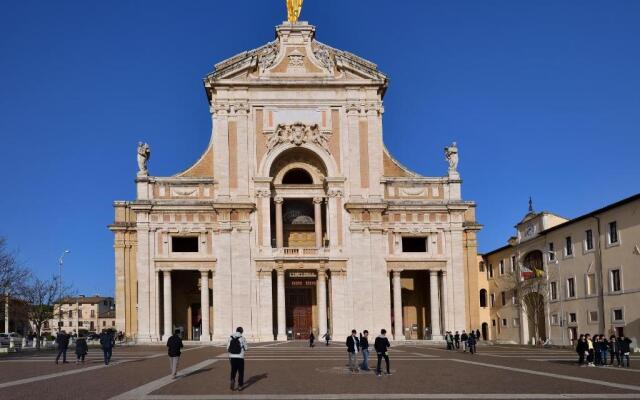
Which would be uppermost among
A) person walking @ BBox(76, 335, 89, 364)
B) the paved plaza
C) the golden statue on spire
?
the golden statue on spire

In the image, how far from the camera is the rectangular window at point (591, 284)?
5538 centimetres

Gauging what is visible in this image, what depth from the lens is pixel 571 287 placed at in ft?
196

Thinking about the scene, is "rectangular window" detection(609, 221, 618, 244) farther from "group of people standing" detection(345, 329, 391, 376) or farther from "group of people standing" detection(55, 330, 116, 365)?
"group of people standing" detection(55, 330, 116, 365)

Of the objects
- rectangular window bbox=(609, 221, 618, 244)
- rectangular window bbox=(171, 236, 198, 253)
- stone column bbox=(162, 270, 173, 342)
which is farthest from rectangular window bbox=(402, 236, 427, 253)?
rectangular window bbox=(609, 221, 618, 244)

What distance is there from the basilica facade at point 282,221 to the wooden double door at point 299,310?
0.12 metres

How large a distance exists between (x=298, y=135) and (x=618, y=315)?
29635 millimetres

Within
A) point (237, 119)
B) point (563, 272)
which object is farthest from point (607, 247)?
point (237, 119)

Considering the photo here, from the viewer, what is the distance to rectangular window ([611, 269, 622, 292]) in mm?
51531

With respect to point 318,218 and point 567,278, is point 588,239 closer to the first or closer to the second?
point 567,278

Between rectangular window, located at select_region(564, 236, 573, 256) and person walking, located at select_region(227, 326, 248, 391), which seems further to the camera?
rectangular window, located at select_region(564, 236, 573, 256)

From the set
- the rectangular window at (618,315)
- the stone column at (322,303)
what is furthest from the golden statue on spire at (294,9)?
the rectangular window at (618,315)

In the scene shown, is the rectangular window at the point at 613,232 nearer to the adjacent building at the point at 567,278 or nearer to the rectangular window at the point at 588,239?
the adjacent building at the point at 567,278

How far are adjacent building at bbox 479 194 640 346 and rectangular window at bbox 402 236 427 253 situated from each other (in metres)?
8.28

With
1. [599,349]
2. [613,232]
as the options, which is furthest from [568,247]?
[599,349]
